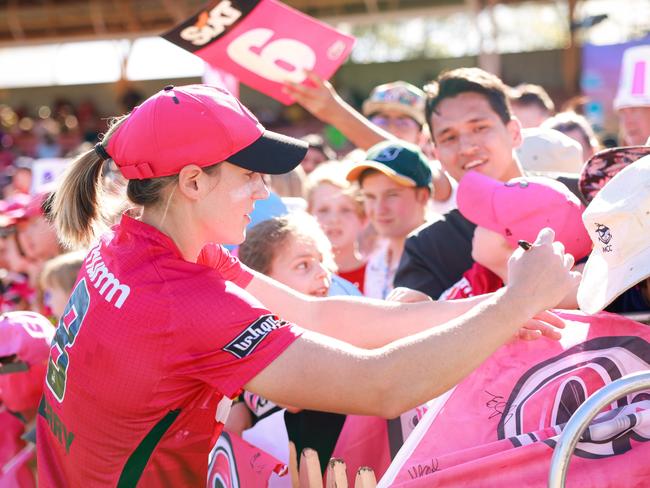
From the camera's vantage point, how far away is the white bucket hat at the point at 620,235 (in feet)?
7.45

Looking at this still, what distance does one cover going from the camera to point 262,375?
2.07m

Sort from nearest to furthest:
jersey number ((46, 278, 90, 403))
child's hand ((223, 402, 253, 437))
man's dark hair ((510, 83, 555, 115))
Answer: jersey number ((46, 278, 90, 403))
child's hand ((223, 402, 253, 437))
man's dark hair ((510, 83, 555, 115))

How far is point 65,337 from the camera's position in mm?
2398

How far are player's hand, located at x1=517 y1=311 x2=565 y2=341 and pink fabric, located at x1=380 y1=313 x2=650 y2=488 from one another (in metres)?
0.02

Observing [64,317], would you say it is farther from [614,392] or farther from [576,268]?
[576,268]

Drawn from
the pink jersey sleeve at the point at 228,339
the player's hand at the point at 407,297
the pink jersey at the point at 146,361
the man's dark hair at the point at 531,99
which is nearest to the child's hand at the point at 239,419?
the player's hand at the point at 407,297

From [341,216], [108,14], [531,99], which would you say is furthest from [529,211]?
[108,14]

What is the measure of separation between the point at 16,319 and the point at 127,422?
174 centimetres

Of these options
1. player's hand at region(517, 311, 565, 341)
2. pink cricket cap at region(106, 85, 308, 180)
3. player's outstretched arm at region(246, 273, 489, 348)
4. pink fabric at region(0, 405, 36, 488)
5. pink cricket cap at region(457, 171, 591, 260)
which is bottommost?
pink fabric at region(0, 405, 36, 488)

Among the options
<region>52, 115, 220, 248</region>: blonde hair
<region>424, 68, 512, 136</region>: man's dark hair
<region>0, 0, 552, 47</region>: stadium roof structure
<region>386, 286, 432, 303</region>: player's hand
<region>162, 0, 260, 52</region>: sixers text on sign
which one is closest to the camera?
<region>52, 115, 220, 248</region>: blonde hair

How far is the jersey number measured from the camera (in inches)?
92.3

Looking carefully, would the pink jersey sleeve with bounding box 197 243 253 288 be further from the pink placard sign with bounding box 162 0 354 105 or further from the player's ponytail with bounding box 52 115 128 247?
Answer: the pink placard sign with bounding box 162 0 354 105

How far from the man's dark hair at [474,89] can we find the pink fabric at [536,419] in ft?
5.89

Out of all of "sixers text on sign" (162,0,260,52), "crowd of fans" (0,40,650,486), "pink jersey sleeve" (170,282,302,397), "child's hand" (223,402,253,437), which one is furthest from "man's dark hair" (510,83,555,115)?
"pink jersey sleeve" (170,282,302,397)
